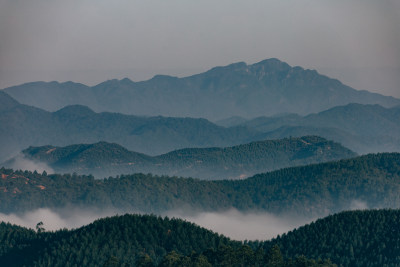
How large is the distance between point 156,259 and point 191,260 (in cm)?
4532

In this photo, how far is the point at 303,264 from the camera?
156 metres

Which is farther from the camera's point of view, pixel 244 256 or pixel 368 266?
pixel 368 266

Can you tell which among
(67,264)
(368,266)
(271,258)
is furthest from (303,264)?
(67,264)

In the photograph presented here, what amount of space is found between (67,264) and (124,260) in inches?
551

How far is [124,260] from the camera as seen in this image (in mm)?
194750

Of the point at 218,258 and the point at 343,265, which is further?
the point at 343,265

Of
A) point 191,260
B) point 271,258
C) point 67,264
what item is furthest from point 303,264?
point 67,264

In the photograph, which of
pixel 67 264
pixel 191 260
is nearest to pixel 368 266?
pixel 191 260

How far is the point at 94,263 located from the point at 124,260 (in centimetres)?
776

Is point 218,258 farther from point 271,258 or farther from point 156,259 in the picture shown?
point 156,259

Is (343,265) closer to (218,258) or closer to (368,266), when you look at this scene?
Result: (368,266)

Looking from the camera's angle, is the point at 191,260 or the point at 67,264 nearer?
the point at 191,260

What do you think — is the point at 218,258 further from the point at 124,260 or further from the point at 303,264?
the point at 124,260

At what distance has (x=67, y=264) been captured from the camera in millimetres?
199000
